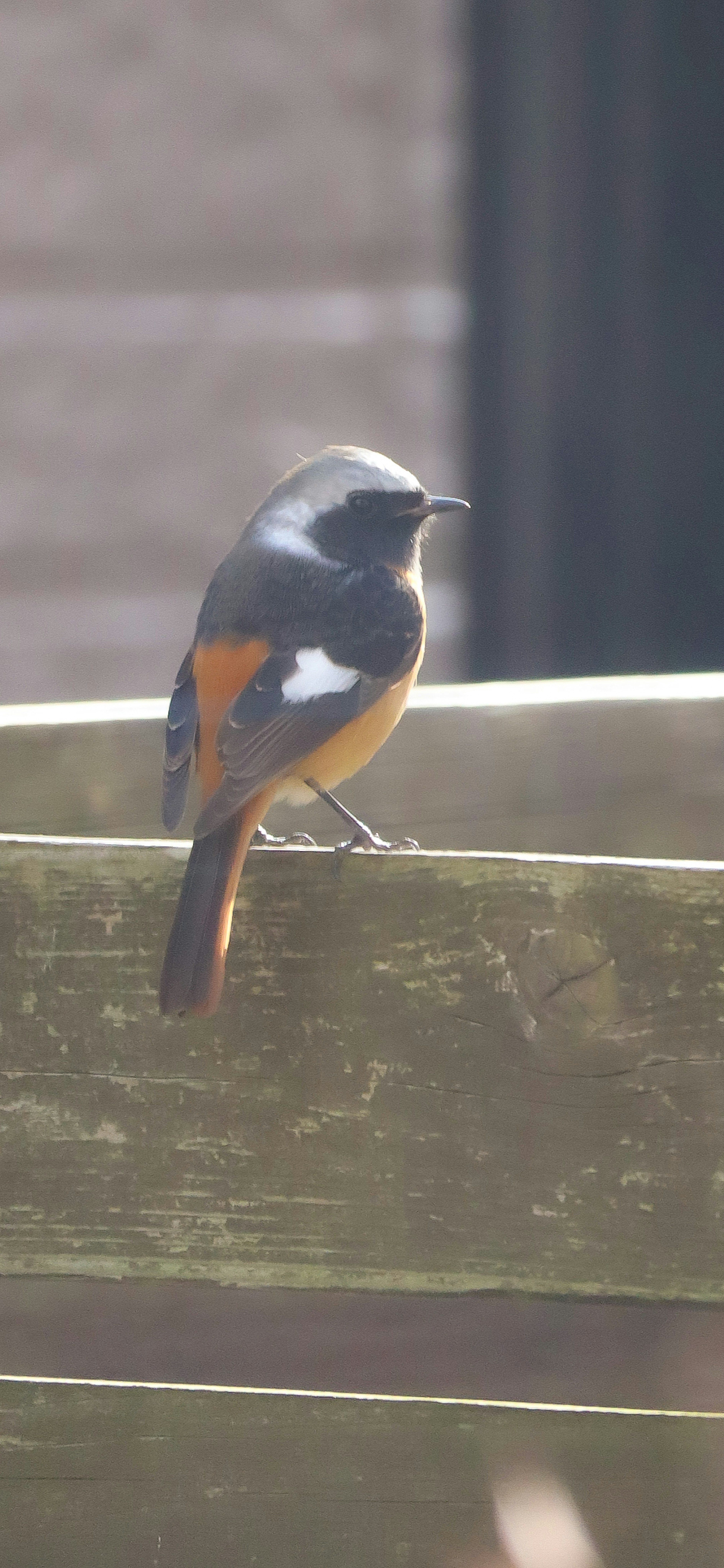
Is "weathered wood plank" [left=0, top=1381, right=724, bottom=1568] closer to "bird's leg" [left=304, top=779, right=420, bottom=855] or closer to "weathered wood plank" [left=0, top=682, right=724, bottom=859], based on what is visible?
"bird's leg" [left=304, top=779, right=420, bottom=855]

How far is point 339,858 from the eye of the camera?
1.55 m

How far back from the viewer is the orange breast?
7.09 ft

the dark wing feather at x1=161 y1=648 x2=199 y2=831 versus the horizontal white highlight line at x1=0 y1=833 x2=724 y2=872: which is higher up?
the horizontal white highlight line at x1=0 y1=833 x2=724 y2=872

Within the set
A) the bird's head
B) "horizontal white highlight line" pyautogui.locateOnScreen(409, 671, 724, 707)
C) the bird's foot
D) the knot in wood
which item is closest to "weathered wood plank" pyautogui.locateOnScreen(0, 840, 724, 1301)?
the knot in wood

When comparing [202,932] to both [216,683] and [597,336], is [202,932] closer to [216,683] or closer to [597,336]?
[216,683]

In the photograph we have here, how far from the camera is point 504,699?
2354 millimetres

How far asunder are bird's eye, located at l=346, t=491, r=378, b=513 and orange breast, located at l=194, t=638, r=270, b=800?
0.49 m

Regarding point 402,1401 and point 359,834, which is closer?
point 402,1401

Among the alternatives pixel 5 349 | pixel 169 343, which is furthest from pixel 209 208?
pixel 5 349

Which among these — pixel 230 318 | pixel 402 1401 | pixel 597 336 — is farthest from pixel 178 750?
pixel 230 318

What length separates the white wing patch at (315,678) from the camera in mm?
2219

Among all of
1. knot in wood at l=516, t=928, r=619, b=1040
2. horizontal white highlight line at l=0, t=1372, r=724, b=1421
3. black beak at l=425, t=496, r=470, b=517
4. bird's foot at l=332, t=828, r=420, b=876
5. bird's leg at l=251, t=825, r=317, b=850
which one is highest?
black beak at l=425, t=496, r=470, b=517

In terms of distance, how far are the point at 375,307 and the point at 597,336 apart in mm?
735

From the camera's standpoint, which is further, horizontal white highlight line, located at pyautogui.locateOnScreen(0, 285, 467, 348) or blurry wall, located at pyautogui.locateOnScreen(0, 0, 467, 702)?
horizontal white highlight line, located at pyautogui.locateOnScreen(0, 285, 467, 348)
